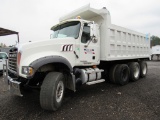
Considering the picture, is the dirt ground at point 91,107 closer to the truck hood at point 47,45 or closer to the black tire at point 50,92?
the black tire at point 50,92

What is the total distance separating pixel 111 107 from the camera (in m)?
4.24

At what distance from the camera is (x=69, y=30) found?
5.16 meters

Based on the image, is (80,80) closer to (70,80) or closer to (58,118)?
(70,80)

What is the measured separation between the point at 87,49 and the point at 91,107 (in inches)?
77.4

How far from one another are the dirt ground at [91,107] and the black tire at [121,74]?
1092 mm

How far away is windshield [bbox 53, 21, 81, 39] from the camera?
4.99 m

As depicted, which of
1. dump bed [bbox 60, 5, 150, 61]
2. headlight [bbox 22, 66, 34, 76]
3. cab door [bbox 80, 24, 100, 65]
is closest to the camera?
headlight [bbox 22, 66, 34, 76]

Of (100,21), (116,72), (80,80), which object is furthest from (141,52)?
(80,80)

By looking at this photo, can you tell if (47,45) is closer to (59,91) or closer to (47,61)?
(47,61)

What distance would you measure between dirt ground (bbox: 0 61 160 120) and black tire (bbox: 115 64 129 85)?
3.58 feet

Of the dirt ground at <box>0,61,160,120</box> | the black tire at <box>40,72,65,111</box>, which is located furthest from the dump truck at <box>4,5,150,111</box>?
the dirt ground at <box>0,61,160,120</box>

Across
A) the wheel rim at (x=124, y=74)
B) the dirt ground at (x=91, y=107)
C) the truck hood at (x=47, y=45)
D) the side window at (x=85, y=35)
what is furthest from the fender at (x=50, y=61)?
the wheel rim at (x=124, y=74)

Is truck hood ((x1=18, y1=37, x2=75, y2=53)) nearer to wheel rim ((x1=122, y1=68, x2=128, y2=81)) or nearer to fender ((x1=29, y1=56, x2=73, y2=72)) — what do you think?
fender ((x1=29, y1=56, x2=73, y2=72))

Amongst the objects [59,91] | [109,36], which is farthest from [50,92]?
[109,36]
